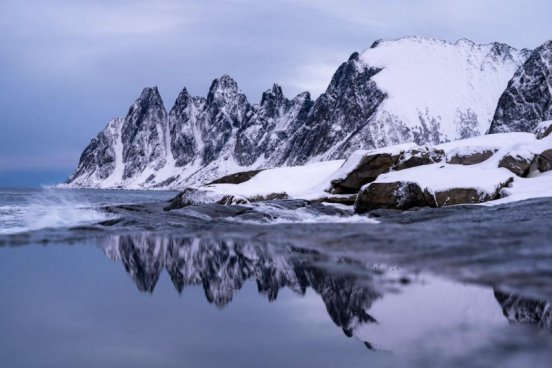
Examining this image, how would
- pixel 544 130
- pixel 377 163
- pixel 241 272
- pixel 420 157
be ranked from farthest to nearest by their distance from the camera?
pixel 544 130, pixel 377 163, pixel 420 157, pixel 241 272

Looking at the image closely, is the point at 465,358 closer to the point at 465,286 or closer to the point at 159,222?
the point at 465,286

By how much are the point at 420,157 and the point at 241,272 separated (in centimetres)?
1973

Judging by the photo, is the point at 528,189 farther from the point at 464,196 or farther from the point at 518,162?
the point at 518,162

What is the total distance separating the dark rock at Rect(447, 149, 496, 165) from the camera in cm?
2383

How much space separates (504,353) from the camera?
11.3 ft

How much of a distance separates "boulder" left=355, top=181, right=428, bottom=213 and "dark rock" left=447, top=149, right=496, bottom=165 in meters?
3.57

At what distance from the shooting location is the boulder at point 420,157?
2544 centimetres

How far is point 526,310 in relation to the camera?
4.55 meters

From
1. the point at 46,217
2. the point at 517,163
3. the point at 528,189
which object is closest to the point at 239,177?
the point at 46,217

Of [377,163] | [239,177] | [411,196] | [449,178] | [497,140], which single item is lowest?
[411,196]

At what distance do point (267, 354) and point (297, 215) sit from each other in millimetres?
16442

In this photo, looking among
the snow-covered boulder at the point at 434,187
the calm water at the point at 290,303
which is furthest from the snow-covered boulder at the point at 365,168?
the calm water at the point at 290,303

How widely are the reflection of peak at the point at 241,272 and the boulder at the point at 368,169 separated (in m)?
15.8

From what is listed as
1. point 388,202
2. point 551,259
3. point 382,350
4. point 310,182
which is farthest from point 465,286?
point 310,182
